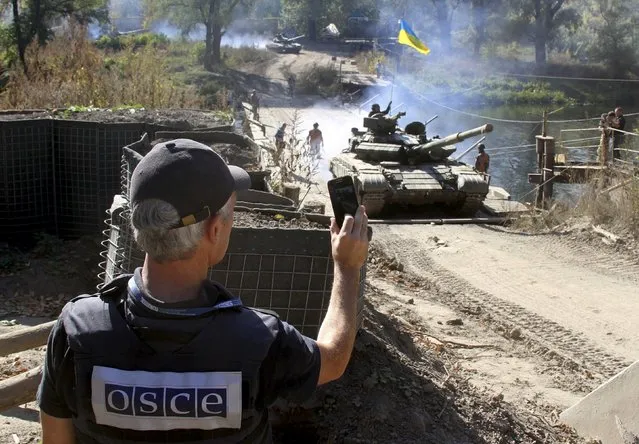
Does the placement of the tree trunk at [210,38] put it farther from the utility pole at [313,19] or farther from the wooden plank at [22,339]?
the wooden plank at [22,339]

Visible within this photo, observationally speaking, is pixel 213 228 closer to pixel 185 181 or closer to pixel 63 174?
pixel 185 181

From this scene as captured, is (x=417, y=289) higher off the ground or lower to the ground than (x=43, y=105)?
lower

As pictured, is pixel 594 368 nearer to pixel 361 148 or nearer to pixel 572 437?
pixel 572 437

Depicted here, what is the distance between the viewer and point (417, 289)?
36.8 ft

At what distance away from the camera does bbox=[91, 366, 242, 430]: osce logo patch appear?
7.23 ft

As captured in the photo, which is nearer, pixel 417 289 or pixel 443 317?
pixel 443 317

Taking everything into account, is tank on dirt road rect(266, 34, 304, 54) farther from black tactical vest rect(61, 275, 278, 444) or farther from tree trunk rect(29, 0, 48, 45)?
black tactical vest rect(61, 275, 278, 444)

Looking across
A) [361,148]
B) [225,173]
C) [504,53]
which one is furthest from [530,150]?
[225,173]

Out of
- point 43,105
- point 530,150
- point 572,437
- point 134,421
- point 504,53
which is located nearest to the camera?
point 134,421

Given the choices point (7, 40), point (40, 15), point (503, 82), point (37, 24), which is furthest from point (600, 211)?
Answer: point (503, 82)

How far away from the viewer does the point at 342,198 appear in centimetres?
261

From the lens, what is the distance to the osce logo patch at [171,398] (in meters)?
2.21

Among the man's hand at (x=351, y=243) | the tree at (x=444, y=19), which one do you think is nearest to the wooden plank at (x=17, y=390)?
the man's hand at (x=351, y=243)

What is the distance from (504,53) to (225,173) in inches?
2027
